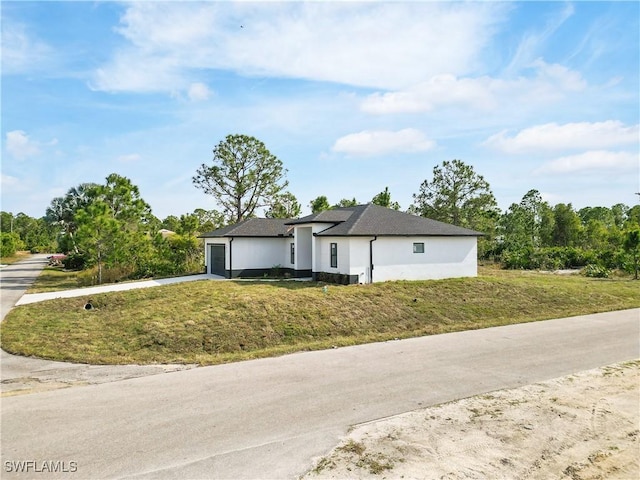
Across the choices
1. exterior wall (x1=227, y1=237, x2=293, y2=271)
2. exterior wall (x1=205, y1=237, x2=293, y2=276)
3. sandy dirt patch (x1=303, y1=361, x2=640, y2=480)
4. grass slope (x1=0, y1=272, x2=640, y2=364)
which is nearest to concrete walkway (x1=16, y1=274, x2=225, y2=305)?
grass slope (x1=0, y1=272, x2=640, y2=364)

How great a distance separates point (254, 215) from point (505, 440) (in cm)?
3662

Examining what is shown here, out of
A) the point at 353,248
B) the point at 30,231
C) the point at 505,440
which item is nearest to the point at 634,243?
the point at 353,248

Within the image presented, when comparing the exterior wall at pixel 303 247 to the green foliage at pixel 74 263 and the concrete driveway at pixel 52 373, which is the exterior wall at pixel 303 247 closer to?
the concrete driveway at pixel 52 373

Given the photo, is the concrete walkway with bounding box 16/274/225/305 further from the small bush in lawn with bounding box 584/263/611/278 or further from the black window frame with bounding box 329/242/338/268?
the small bush in lawn with bounding box 584/263/611/278

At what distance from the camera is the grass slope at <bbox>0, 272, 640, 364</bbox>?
1158 cm

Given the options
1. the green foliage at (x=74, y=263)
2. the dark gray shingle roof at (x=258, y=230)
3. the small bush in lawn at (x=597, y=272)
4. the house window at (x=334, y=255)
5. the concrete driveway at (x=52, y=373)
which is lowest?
the concrete driveway at (x=52, y=373)

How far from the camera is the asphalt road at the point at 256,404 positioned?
18.2ft

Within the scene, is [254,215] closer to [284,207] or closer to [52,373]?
[284,207]

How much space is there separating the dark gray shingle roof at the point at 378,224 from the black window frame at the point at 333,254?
0.68 m

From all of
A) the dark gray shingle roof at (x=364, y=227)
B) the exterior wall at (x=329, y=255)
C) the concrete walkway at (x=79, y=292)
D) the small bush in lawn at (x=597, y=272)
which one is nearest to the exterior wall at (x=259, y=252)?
the dark gray shingle roof at (x=364, y=227)

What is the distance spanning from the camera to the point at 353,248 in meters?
19.3

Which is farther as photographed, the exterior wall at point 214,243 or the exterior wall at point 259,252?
the exterior wall at point 214,243

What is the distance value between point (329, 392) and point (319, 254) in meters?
13.5

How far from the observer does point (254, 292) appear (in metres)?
16.8
